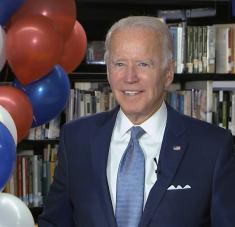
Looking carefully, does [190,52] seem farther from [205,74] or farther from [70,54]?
[70,54]

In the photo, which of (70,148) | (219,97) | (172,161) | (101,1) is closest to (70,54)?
(70,148)

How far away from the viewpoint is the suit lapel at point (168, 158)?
1.28 metres

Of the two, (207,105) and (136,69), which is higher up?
(136,69)

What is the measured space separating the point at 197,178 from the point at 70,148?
1.20ft

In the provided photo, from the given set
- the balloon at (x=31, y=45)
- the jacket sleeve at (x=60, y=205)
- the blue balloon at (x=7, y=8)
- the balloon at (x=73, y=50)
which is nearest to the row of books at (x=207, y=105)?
the balloon at (x=73, y=50)

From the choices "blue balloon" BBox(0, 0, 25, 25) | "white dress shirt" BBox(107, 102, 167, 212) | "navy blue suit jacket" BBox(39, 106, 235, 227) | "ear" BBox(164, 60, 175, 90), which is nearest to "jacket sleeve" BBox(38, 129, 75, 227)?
"navy blue suit jacket" BBox(39, 106, 235, 227)

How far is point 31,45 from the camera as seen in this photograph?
1.61m

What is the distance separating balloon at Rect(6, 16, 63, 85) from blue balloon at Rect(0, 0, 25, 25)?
0.15 ft

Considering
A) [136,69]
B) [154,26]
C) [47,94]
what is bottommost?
[47,94]

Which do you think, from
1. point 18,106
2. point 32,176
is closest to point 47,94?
point 18,106

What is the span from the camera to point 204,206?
1.31 meters

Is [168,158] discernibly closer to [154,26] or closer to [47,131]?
[154,26]

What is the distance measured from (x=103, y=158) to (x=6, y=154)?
0.26 meters

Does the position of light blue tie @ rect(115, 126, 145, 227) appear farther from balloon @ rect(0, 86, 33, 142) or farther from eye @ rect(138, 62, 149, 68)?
balloon @ rect(0, 86, 33, 142)
